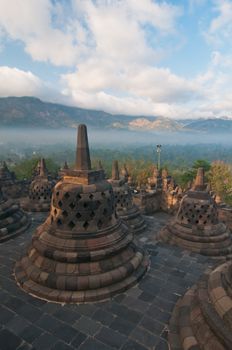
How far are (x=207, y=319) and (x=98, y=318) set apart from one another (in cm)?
313

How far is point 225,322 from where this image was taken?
4.95 meters

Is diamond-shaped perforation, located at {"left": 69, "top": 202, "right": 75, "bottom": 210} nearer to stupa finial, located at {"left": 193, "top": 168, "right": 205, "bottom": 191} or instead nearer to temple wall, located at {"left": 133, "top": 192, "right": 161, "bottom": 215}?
stupa finial, located at {"left": 193, "top": 168, "right": 205, "bottom": 191}

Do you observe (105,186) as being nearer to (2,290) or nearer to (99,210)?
(99,210)

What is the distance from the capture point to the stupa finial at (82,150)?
866 centimetres

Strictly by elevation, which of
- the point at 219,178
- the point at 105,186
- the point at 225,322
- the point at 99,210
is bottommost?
the point at 219,178

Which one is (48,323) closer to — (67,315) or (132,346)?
(67,315)

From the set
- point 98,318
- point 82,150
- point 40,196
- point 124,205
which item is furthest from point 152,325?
point 40,196

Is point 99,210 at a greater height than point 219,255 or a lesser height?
greater

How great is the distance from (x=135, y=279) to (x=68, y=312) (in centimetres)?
261

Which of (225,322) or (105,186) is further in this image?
(105,186)

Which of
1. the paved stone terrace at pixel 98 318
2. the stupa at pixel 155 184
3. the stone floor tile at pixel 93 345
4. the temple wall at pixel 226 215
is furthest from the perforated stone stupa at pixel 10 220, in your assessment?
the temple wall at pixel 226 215

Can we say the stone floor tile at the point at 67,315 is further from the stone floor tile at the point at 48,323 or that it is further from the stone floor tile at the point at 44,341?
the stone floor tile at the point at 44,341

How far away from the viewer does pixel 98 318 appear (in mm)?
6551

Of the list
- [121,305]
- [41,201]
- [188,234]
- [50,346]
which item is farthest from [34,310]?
[41,201]
